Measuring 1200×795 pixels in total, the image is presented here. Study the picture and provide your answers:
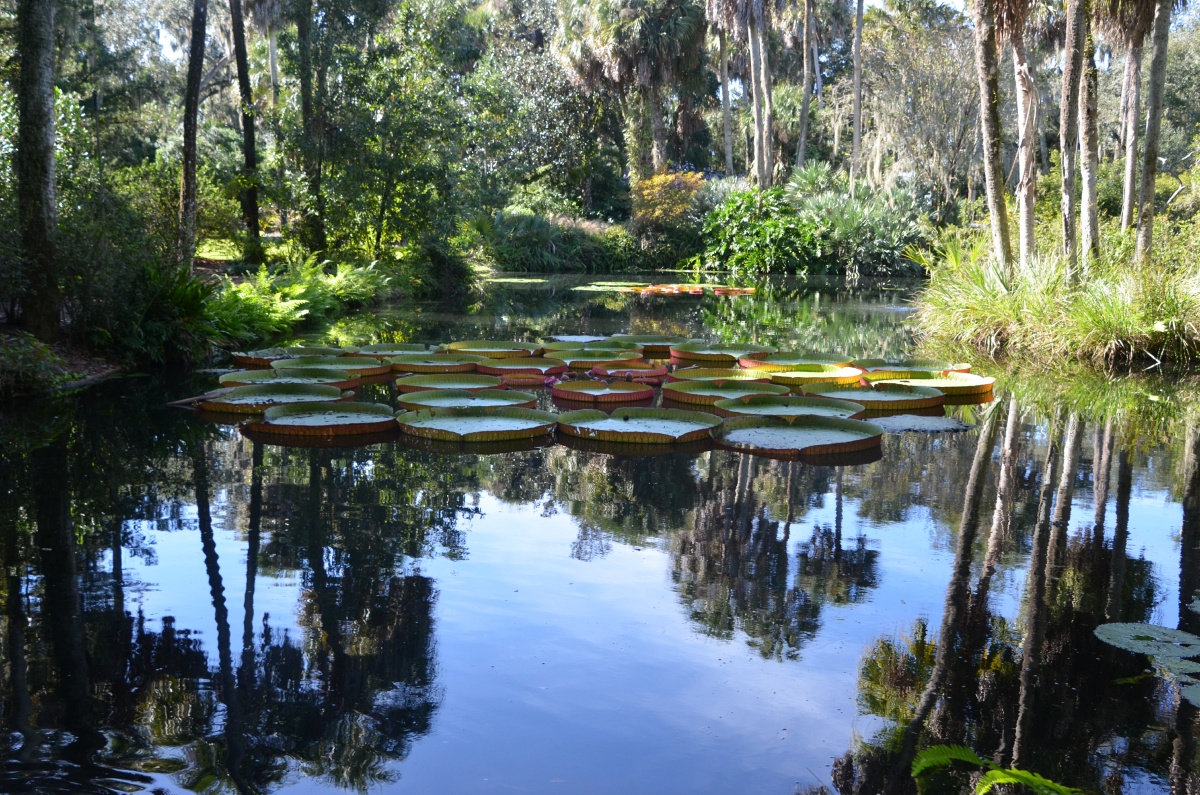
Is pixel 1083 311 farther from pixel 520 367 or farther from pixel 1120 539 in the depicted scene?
pixel 1120 539

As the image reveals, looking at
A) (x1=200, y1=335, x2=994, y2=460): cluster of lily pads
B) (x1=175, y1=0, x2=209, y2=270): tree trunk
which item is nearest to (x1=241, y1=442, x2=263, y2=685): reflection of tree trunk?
(x1=200, y1=335, x2=994, y2=460): cluster of lily pads

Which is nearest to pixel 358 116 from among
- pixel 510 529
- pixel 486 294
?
pixel 486 294

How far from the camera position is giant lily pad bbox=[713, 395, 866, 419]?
7.52 m

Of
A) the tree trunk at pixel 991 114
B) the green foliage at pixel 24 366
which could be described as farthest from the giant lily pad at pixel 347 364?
the tree trunk at pixel 991 114

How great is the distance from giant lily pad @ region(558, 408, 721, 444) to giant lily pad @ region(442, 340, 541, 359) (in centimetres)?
309

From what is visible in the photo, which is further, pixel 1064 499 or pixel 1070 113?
pixel 1070 113

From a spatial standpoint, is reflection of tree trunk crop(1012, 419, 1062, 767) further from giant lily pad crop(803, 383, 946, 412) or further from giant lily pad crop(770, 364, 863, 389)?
giant lily pad crop(770, 364, 863, 389)

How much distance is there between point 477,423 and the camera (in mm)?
7102

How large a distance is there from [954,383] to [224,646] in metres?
7.10

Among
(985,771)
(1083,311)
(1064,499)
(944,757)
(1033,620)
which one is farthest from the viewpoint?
(1083,311)

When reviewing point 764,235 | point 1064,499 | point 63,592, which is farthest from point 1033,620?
point 764,235

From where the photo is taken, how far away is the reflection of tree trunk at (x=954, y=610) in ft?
9.74

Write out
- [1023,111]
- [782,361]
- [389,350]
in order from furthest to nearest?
[1023,111] < [389,350] < [782,361]

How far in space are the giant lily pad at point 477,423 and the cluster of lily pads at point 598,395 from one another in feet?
0.03
